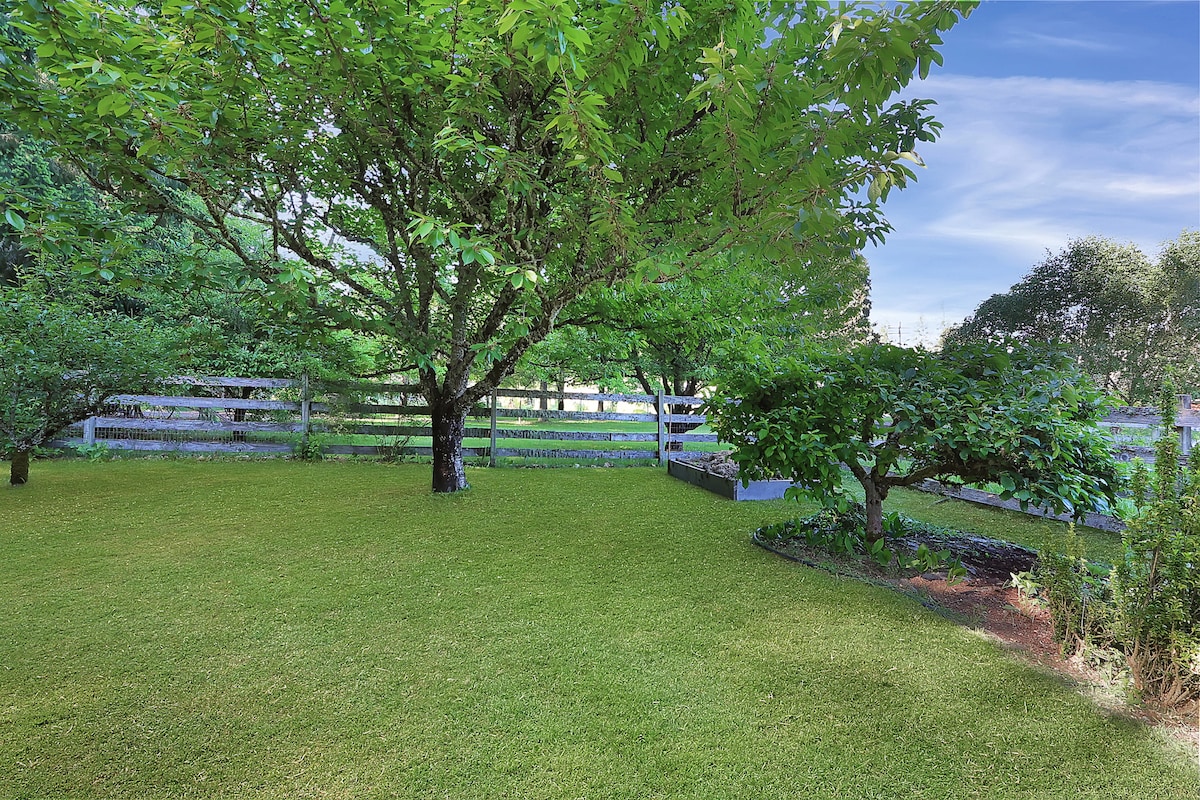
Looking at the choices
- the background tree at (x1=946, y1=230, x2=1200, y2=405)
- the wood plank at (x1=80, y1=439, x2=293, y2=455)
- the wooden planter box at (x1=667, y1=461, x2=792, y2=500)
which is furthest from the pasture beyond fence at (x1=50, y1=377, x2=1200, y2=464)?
the background tree at (x1=946, y1=230, x2=1200, y2=405)

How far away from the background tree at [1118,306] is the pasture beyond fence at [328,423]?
1428cm

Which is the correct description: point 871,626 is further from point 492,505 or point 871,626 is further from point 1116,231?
point 1116,231

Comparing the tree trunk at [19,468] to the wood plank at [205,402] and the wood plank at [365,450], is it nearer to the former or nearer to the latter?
the wood plank at [205,402]

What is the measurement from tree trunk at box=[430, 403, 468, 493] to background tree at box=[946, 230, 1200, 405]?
16363 mm

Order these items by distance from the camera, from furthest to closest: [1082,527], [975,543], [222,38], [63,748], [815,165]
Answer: [1082,527]
[975,543]
[222,38]
[815,165]
[63,748]

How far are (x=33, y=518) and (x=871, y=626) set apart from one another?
598 cm

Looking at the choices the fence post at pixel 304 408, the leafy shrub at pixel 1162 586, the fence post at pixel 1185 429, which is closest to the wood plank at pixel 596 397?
the fence post at pixel 304 408

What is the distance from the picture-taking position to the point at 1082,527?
414 centimetres

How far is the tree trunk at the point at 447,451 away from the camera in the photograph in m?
5.11

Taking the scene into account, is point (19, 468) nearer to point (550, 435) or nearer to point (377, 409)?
point (377, 409)

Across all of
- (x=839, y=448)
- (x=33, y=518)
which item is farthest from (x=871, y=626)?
(x=33, y=518)

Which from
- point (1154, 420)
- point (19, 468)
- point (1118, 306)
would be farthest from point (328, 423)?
point (1118, 306)

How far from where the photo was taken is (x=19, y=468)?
4.91 m

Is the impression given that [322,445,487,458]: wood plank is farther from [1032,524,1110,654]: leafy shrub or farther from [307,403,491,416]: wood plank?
[1032,524,1110,654]: leafy shrub
